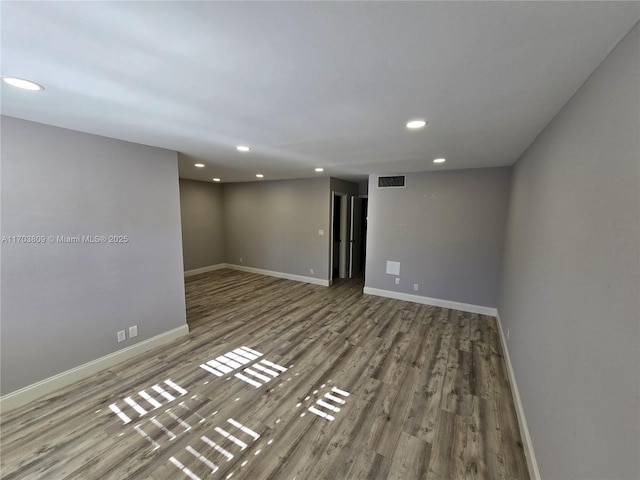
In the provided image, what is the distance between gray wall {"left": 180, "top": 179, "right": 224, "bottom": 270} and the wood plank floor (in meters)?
3.45

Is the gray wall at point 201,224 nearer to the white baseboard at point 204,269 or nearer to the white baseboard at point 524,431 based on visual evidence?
the white baseboard at point 204,269

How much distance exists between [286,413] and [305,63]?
251 cm

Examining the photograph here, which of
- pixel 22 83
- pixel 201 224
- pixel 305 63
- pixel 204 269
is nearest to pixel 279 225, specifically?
pixel 201 224

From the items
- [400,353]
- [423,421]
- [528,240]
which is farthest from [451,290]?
[423,421]

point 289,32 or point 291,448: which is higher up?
point 289,32

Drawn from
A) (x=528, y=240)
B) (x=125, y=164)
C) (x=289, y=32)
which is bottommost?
(x=528, y=240)

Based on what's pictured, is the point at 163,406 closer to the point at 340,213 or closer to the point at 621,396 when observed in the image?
the point at 621,396

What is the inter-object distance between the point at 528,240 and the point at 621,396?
1.71m

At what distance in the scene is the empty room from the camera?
3.12 feet

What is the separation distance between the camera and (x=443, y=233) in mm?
4402

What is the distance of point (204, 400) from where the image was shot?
2258 mm

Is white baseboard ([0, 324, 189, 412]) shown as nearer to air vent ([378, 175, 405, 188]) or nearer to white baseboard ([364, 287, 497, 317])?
white baseboard ([364, 287, 497, 317])

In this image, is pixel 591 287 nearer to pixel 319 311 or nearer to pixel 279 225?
pixel 319 311

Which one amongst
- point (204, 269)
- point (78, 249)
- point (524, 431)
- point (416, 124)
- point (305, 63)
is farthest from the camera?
point (204, 269)
